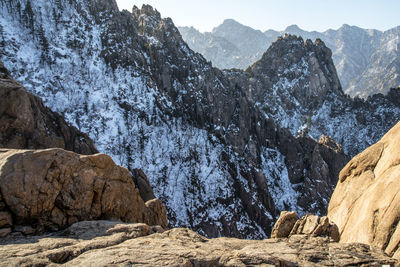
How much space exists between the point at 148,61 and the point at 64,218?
76.2m

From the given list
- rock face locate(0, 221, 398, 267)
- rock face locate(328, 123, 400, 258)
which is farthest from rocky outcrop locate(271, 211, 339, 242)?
rock face locate(328, 123, 400, 258)

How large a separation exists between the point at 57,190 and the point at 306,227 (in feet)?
44.3

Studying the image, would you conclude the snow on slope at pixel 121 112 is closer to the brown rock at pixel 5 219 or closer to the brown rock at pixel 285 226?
the brown rock at pixel 285 226

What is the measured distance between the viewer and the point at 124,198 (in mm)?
20781

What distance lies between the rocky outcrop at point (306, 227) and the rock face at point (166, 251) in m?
0.84

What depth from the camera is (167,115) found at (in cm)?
7956

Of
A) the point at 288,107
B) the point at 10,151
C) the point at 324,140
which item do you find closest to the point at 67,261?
the point at 10,151

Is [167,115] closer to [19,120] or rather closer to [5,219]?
[19,120]

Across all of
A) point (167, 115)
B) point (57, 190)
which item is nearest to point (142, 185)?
point (57, 190)

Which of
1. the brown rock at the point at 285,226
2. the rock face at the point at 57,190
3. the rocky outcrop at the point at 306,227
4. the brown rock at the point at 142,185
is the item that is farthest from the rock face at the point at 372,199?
the brown rock at the point at 142,185

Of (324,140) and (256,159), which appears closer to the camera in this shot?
(256,159)

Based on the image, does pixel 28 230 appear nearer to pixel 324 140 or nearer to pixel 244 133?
pixel 244 133

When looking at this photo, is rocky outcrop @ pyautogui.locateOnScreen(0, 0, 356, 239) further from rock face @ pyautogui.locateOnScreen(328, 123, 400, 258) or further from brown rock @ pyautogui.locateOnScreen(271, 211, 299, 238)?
rock face @ pyautogui.locateOnScreen(328, 123, 400, 258)

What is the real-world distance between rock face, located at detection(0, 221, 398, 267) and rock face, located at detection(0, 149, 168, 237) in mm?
1422
